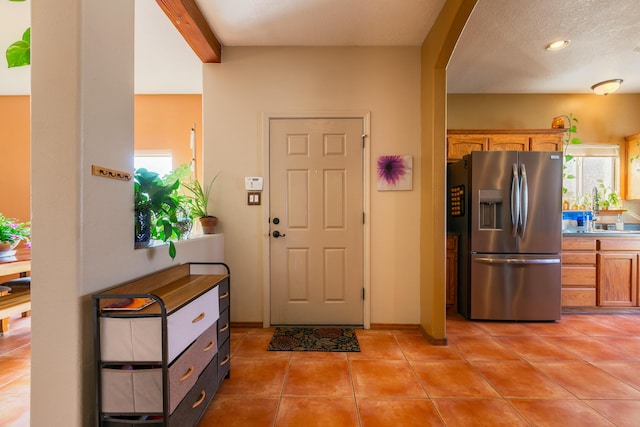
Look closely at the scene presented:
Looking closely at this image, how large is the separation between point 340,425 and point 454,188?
2.82 metres

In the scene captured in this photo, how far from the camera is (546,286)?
3.10 metres

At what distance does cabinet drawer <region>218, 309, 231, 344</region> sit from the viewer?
184cm

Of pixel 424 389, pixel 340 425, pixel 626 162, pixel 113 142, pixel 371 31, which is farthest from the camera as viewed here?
pixel 626 162

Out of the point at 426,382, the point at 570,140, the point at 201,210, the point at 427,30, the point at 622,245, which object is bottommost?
the point at 426,382

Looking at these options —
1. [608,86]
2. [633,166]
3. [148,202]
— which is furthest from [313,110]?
[633,166]

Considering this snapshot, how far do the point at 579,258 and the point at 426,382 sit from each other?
8.89 feet

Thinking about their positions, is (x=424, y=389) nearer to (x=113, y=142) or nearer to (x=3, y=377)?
(x=113, y=142)

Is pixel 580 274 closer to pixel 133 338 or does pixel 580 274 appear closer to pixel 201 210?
pixel 201 210

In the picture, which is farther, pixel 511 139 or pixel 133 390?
pixel 511 139

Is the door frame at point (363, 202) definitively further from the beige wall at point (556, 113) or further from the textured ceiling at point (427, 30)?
the beige wall at point (556, 113)

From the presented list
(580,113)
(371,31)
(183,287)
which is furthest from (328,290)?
(580,113)

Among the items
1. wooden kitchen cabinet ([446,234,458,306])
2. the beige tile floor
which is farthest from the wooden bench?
wooden kitchen cabinet ([446,234,458,306])

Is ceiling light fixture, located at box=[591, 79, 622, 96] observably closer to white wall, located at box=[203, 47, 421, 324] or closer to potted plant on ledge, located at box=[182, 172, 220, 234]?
white wall, located at box=[203, 47, 421, 324]

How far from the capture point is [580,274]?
11.0ft
